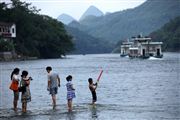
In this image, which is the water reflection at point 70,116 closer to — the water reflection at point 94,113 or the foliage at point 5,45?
the water reflection at point 94,113

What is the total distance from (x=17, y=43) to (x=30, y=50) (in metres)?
5.19

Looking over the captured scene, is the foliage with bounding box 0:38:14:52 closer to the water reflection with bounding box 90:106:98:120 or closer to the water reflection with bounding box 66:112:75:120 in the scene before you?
the water reflection with bounding box 90:106:98:120

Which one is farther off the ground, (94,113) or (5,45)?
(5,45)

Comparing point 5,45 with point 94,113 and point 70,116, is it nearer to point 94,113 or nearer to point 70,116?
point 94,113

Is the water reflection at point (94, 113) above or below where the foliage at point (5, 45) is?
below

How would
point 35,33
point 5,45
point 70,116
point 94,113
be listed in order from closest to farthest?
point 70,116
point 94,113
point 5,45
point 35,33

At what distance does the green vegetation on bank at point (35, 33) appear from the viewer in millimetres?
123375

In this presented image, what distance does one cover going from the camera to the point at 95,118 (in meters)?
19.9

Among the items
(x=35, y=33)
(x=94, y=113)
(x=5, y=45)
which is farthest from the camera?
(x=35, y=33)

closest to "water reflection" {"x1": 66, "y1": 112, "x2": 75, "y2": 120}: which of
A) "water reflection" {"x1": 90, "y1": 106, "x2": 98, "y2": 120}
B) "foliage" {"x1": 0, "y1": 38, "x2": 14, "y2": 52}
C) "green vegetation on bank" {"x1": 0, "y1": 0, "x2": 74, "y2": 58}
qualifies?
"water reflection" {"x1": 90, "y1": 106, "x2": 98, "y2": 120}

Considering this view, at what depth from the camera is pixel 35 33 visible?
422ft

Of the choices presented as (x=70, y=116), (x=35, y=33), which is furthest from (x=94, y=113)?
(x=35, y=33)

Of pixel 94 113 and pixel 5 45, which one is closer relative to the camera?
pixel 94 113

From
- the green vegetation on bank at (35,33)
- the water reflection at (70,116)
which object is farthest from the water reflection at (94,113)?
the green vegetation on bank at (35,33)
